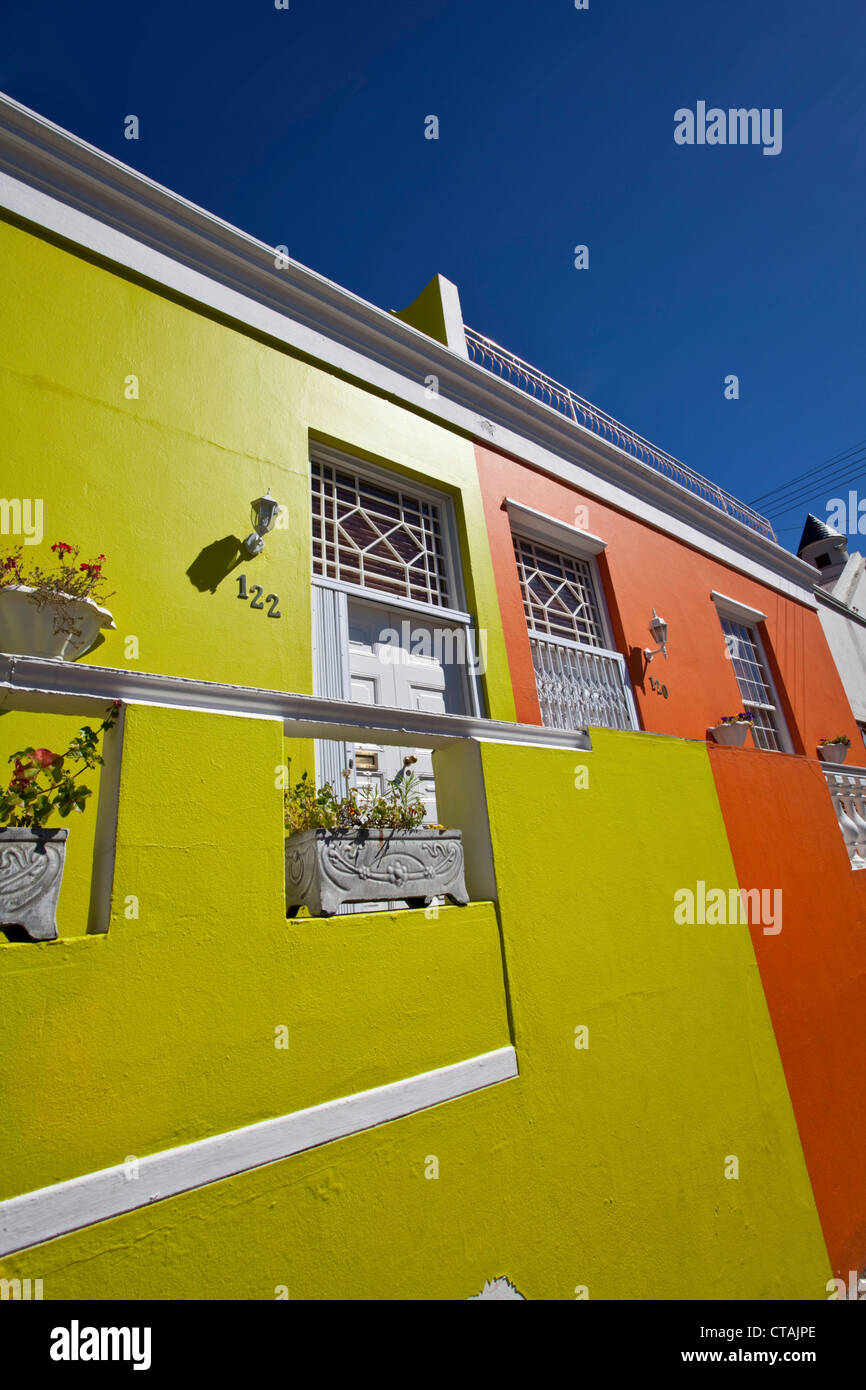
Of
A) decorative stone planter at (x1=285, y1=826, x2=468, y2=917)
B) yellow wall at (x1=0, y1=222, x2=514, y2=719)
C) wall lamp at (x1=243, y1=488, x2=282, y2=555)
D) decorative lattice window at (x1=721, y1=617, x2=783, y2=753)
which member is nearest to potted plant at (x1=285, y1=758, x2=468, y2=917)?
decorative stone planter at (x1=285, y1=826, x2=468, y2=917)

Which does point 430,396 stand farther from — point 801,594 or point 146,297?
point 801,594

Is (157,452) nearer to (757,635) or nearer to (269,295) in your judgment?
(269,295)

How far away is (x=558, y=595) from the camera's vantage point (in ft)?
20.8

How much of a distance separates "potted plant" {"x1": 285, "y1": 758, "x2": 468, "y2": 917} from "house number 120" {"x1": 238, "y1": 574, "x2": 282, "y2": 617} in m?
1.55

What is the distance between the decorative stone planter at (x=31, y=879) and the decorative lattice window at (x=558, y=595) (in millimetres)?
4676

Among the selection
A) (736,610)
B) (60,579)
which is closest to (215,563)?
(60,579)

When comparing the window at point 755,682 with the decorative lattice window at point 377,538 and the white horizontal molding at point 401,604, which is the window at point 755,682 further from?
the decorative lattice window at point 377,538

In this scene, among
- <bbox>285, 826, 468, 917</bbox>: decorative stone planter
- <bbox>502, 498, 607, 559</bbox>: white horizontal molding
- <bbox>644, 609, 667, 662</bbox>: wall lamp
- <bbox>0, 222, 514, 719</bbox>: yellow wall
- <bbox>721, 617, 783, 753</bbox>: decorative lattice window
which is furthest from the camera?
<bbox>721, 617, 783, 753</bbox>: decorative lattice window

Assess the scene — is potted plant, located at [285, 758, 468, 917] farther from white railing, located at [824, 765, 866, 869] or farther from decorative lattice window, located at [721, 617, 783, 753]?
decorative lattice window, located at [721, 617, 783, 753]

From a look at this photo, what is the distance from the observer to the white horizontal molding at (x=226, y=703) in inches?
74.6

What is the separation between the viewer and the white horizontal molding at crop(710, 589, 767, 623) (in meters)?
8.45

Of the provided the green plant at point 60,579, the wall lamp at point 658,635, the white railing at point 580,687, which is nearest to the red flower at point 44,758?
the green plant at point 60,579
